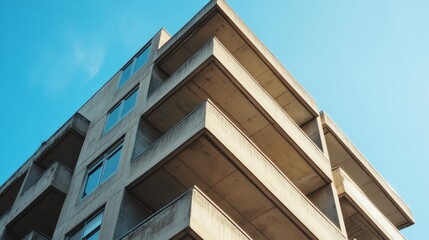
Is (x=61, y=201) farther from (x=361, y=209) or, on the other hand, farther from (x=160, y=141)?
(x=361, y=209)

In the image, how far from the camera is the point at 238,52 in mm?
21719

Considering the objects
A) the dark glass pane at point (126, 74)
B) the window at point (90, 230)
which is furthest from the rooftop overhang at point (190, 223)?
the dark glass pane at point (126, 74)

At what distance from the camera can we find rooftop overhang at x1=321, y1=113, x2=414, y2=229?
23297mm

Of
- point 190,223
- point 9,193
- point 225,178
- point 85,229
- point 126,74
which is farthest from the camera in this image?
point 9,193

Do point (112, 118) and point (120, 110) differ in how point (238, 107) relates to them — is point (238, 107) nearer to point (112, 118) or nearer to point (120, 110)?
point (120, 110)

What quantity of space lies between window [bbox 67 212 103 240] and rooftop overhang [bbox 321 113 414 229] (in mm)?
10375

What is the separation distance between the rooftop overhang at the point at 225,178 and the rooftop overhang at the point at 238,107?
252 cm

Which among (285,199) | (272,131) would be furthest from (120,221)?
(272,131)

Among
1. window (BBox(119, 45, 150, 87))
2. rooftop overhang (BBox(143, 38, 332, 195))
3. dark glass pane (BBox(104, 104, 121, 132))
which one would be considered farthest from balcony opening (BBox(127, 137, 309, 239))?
window (BBox(119, 45, 150, 87))

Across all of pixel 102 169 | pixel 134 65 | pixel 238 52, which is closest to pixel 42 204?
pixel 102 169

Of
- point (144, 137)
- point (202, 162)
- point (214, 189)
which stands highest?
point (144, 137)

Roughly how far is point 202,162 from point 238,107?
12.6ft

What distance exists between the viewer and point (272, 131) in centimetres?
1969

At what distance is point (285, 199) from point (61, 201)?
8.55 meters
